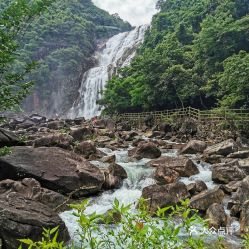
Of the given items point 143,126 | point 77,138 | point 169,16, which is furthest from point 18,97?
point 169,16

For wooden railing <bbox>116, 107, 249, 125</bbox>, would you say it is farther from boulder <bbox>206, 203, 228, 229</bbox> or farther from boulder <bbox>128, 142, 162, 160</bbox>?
boulder <bbox>206, 203, 228, 229</bbox>

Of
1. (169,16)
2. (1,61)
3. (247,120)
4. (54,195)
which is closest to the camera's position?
(1,61)

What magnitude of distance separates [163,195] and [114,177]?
361 cm

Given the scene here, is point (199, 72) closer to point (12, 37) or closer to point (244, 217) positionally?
point (244, 217)

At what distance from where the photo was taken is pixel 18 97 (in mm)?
7812

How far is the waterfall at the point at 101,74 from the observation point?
5912 centimetres

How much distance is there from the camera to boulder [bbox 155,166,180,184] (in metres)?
13.5

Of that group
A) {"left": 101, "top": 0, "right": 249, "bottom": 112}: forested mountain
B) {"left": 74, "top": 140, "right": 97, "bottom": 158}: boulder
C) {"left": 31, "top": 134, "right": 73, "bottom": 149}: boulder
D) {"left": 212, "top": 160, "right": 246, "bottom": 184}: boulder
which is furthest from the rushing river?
{"left": 101, "top": 0, "right": 249, "bottom": 112}: forested mountain

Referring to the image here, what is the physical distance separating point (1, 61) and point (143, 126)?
101 ft

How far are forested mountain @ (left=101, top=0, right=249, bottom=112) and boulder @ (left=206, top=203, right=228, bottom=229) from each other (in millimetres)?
15508

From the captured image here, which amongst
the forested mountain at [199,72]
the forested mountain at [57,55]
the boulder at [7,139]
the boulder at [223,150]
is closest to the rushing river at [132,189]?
the boulder at [223,150]

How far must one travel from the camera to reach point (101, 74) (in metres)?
60.8

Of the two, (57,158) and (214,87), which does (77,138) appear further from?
(214,87)

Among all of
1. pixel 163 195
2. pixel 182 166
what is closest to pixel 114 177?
pixel 182 166
